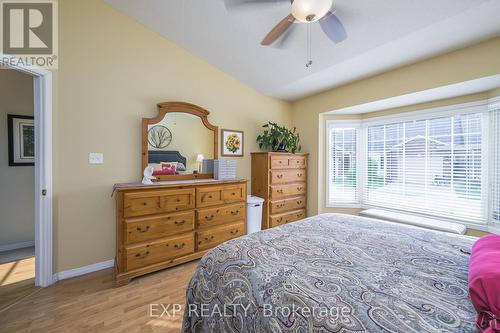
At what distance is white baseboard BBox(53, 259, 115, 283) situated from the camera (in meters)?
2.15

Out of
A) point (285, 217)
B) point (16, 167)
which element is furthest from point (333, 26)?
point (16, 167)

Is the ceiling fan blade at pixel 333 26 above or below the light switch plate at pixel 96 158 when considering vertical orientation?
above

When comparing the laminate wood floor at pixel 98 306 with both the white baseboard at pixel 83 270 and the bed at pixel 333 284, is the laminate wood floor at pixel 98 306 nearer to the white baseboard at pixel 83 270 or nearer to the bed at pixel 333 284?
the white baseboard at pixel 83 270

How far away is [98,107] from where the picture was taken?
2332 mm

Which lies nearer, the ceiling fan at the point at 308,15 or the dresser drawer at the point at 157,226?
the ceiling fan at the point at 308,15

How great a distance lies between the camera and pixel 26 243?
9.45 feet

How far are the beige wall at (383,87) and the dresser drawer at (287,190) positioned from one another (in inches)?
7.7

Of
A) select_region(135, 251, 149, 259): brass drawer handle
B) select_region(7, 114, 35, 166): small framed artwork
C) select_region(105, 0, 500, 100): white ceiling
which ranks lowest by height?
select_region(135, 251, 149, 259): brass drawer handle

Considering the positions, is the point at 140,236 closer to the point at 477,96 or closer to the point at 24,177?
the point at 24,177

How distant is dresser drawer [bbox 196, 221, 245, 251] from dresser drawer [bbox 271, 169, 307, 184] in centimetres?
94

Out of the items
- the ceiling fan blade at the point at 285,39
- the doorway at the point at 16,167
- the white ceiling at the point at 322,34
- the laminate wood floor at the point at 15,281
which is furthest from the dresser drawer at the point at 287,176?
the doorway at the point at 16,167

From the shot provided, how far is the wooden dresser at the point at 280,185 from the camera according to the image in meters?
3.36

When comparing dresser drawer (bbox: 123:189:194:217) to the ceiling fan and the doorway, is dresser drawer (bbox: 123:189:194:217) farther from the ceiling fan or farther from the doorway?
the ceiling fan

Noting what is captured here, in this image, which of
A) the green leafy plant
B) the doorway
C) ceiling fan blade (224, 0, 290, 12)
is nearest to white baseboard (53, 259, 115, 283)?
the doorway
